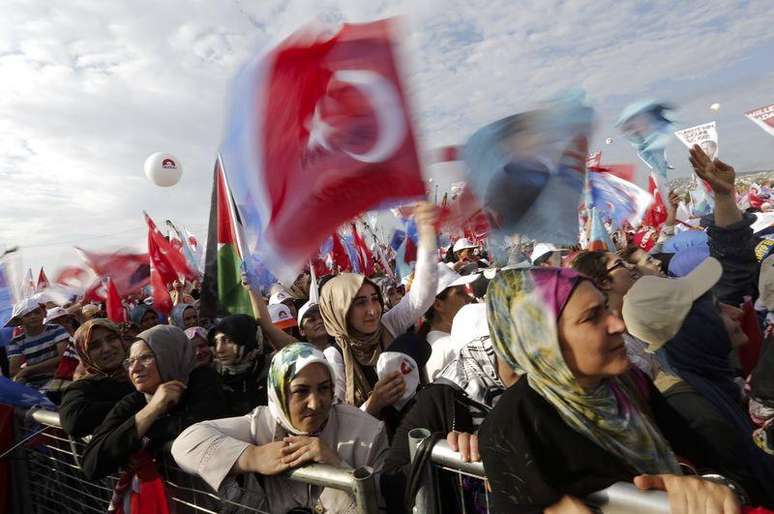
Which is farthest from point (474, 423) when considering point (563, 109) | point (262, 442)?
point (563, 109)

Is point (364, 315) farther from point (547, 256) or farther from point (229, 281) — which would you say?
point (547, 256)

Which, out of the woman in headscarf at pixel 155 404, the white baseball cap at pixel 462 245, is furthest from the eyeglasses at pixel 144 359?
the white baseball cap at pixel 462 245

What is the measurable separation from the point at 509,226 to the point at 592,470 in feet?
5.08

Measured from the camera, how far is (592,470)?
4.30ft

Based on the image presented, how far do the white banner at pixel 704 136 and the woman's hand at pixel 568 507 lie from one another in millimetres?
6417

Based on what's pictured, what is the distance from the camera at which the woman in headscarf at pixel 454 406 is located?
169 cm

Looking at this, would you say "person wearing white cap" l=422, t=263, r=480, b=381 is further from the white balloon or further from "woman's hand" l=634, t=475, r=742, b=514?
the white balloon

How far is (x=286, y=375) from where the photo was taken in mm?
2031

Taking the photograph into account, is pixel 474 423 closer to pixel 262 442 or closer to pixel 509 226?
pixel 262 442

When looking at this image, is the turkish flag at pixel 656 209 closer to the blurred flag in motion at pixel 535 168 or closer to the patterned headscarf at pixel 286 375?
the blurred flag in motion at pixel 535 168

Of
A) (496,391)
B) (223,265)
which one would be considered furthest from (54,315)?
(496,391)

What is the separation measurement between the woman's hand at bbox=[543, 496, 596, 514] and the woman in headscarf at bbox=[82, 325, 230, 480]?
1.83 m

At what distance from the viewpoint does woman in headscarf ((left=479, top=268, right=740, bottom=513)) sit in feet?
4.30

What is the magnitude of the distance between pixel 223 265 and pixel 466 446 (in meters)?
3.31
